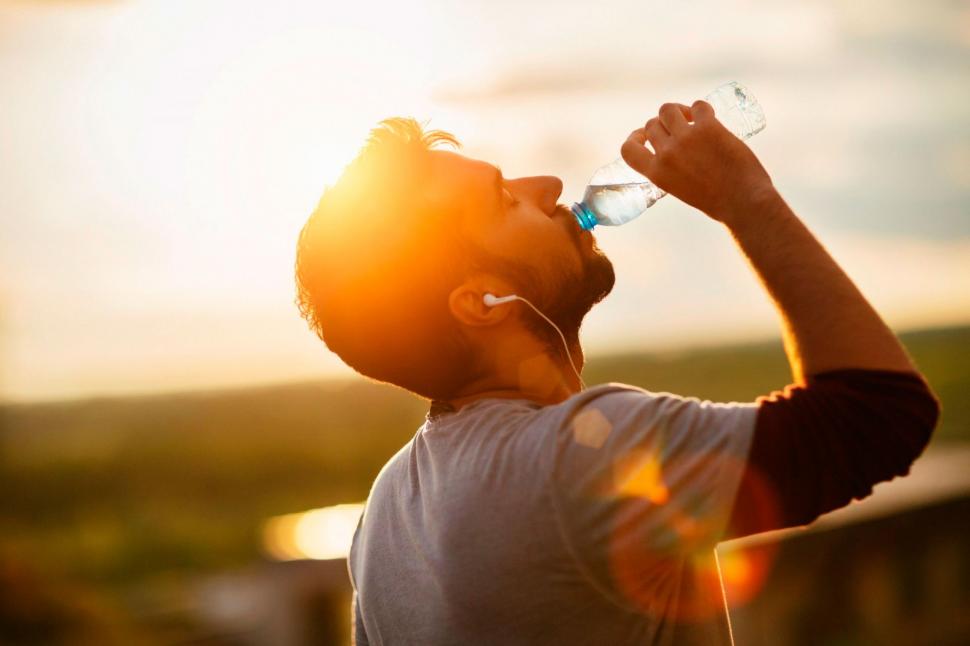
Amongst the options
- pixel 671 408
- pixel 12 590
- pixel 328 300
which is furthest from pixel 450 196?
pixel 12 590

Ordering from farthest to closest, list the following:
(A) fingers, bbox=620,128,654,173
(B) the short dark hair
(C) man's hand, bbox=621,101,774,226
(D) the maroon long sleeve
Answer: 1. (B) the short dark hair
2. (A) fingers, bbox=620,128,654,173
3. (C) man's hand, bbox=621,101,774,226
4. (D) the maroon long sleeve

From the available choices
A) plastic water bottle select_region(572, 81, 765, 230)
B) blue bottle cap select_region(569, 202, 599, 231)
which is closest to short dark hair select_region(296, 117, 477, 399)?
blue bottle cap select_region(569, 202, 599, 231)

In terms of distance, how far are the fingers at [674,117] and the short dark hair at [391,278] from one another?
413 mm

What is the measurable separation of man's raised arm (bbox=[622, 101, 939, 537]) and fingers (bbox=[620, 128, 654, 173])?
8.8 inches

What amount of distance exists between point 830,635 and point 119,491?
31.1 m

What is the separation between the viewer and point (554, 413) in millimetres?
1506

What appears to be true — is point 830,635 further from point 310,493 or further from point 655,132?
point 310,493

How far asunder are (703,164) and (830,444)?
0.50 meters

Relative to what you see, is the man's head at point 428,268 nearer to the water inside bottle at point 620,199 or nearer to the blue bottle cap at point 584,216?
the blue bottle cap at point 584,216

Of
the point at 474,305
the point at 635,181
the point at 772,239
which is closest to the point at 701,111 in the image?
the point at 772,239

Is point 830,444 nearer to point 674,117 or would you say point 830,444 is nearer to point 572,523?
point 572,523

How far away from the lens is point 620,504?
55.8 inches

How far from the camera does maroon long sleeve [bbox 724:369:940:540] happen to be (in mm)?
1354

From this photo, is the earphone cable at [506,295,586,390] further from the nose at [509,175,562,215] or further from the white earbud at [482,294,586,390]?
the nose at [509,175,562,215]
